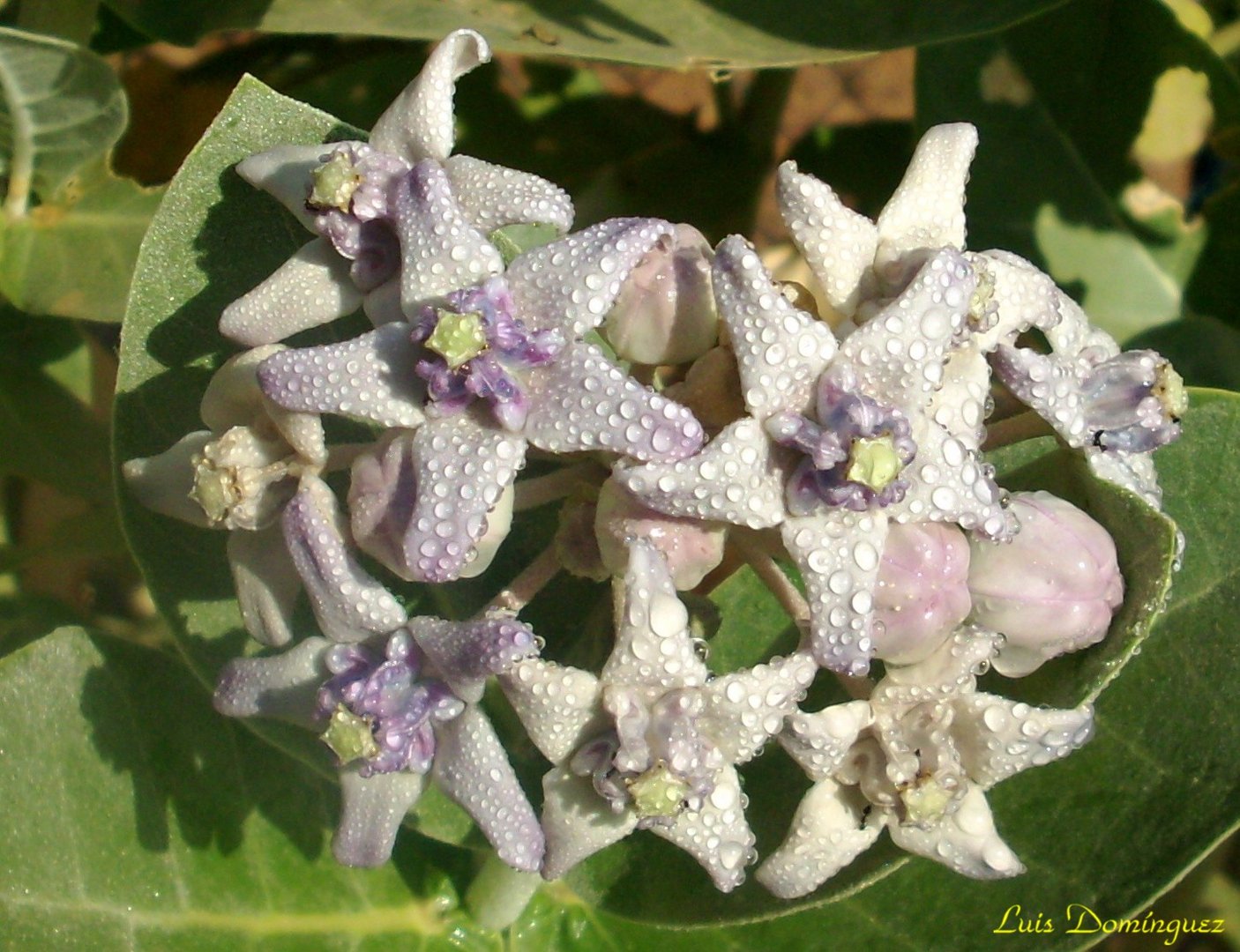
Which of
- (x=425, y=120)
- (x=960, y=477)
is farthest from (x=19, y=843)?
(x=960, y=477)

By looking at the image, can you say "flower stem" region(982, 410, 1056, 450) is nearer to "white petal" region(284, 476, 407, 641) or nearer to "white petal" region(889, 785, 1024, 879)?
"white petal" region(889, 785, 1024, 879)

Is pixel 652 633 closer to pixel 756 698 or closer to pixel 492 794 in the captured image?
pixel 756 698

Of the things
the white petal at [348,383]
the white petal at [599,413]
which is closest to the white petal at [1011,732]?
the white petal at [599,413]

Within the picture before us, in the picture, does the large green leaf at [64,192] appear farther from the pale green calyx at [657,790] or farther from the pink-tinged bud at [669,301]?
the pale green calyx at [657,790]

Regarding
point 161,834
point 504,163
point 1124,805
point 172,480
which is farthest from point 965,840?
point 504,163

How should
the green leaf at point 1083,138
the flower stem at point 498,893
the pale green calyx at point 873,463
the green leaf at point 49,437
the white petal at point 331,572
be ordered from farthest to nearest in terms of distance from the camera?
the green leaf at point 1083,138, the green leaf at point 49,437, the flower stem at point 498,893, the white petal at point 331,572, the pale green calyx at point 873,463

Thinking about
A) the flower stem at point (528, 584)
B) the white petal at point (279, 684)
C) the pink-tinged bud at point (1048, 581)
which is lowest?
the white petal at point (279, 684)

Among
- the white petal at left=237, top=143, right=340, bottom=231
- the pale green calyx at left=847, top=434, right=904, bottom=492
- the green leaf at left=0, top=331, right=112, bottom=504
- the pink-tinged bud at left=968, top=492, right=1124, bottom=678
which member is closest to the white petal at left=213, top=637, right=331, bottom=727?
the white petal at left=237, top=143, right=340, bottom=231
